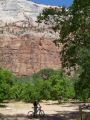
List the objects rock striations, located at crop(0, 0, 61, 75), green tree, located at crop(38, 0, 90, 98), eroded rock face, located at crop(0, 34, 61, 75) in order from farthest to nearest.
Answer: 1. eroded rock face, located at crop(0, 34, 61, 75)
2. rock striations, located at crop(0, 0, 61, 75)
3. green tree, located at crop(38, 0, 90, 98)

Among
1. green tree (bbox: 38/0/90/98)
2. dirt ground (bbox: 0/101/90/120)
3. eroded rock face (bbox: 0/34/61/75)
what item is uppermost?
green tree (bbox: 38/0/90/98)

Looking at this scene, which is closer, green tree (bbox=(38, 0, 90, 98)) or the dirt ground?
green tree (bbox=(38, 0, 90, 98))

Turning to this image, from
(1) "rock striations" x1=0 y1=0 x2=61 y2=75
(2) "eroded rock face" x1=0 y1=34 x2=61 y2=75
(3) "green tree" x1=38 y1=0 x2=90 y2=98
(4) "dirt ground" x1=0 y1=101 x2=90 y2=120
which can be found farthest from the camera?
(2) "eroded rock face" x1=0 y1=34 x2=61 y2=75

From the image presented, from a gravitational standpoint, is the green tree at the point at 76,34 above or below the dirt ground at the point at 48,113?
above

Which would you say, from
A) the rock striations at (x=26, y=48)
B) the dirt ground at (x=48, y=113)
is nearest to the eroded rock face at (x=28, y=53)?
the rock striations at (x=26, y=48)

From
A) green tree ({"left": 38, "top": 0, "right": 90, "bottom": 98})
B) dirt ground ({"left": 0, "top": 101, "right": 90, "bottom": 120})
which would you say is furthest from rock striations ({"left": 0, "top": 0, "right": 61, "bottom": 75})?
green tree ({"left": 38, "top": 0, "right": 90, "bottom": 98})

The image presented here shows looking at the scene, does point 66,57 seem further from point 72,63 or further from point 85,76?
point 85,76

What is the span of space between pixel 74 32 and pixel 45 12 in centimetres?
243

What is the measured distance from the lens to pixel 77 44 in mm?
24609

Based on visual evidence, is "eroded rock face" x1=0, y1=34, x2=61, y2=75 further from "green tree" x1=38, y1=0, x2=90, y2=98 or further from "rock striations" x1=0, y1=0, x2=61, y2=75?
"green tree" x1=38, y1=0, x2=90, y2=98

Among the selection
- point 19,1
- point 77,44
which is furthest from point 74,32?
point 19,1

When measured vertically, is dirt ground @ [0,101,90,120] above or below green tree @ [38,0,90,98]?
below

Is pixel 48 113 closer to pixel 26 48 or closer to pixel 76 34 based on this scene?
pixel 76 34

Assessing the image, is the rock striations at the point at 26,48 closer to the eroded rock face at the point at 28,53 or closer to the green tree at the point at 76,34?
the eroded rock face at the point at 28,53
